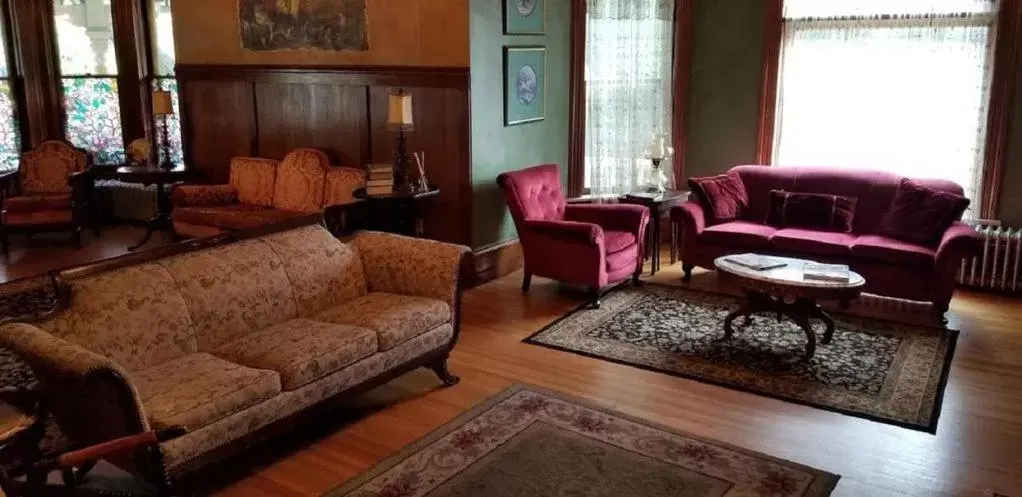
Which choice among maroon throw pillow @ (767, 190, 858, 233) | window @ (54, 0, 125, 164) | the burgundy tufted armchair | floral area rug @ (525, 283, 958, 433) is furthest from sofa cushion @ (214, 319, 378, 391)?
window @ (54, 0, 125, 164)

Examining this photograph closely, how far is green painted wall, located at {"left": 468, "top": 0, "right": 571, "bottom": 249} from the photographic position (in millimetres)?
5852

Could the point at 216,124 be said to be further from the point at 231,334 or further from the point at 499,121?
the point at 231,334

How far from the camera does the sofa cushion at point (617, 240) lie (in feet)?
18.9

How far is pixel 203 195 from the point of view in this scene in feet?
22.5

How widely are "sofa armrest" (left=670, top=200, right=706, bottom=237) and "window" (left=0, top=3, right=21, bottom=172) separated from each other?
6448 mm

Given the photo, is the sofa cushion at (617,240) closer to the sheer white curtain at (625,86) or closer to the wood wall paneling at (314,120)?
the sheer white curtain at (625,86)

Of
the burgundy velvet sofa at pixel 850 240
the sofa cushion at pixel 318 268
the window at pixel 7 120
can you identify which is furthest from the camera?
the window at pixel 7 120

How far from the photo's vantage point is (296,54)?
21.5ft

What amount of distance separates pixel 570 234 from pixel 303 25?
276 centimetres

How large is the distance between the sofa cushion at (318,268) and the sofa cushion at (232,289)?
61 mm

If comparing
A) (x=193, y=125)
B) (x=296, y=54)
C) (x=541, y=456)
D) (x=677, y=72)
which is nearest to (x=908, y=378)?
(x=541, y=456)

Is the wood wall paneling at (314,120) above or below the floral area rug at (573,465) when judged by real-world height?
above

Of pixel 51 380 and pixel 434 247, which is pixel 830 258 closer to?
pixel 434 247

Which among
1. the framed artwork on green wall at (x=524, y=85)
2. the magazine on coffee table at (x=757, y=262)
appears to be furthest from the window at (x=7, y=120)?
the magazine on coffee table at (x=757, y=262)
